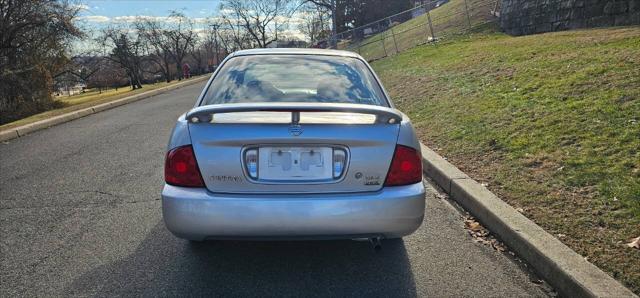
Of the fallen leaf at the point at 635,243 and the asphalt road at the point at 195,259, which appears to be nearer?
the asphalt road at the point at 195,259

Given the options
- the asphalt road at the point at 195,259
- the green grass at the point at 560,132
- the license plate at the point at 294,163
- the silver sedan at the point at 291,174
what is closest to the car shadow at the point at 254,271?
the asphalt road at the point at 195,259

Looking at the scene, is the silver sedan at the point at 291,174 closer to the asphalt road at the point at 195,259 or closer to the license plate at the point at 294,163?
the license plate at the point at 294,163

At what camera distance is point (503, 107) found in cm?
683

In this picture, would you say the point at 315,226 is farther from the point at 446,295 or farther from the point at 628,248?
the point at 628,248

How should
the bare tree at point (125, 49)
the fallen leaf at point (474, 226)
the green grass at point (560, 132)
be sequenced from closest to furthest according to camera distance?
the green grass at point (560, 132) → the fallen leaf at point (474, 226) → the bare tree at point (125, 49)

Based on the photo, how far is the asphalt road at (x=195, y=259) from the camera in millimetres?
2912

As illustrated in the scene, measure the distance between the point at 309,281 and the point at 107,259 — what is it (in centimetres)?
152

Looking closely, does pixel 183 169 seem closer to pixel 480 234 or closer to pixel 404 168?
pixel 404 168

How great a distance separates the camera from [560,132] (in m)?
5.28

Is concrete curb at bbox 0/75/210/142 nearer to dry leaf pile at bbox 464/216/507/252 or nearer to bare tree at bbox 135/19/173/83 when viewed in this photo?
dry leaf pile at bbox 464/216/507/252

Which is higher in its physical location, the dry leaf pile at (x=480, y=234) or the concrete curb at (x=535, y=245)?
the concrete curb at (x=535, y=245)

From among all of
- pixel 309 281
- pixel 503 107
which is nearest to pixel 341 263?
pixel 309 281

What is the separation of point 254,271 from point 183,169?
87 centimetres

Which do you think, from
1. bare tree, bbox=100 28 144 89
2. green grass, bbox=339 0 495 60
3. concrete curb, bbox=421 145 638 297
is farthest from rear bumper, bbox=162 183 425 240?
bare tree, bbox=100 28 144 89
